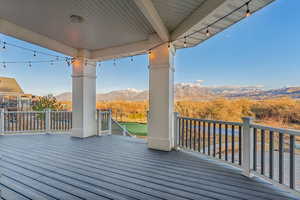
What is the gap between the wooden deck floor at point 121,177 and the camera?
173 centimetres

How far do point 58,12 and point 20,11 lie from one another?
0.68m

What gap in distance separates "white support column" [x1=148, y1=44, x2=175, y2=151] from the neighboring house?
24.9 feet

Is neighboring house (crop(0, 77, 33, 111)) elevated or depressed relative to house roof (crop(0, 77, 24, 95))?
depressed

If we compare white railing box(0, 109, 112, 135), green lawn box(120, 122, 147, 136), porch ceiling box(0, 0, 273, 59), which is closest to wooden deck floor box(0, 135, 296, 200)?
white railing box(0, 109, 112, 135)

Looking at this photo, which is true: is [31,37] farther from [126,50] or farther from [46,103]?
[46,103]

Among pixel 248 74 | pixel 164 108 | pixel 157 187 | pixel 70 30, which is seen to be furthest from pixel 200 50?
pixel 157 187

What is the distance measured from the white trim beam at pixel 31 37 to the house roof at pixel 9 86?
596 cm

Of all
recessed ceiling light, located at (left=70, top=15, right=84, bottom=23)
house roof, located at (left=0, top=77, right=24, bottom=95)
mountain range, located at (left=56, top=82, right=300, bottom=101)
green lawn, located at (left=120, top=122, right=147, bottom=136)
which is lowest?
green lawn, located at (left=120, top=122, right=147, bottom=136)

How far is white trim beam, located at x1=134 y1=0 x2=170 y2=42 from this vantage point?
7.13ft

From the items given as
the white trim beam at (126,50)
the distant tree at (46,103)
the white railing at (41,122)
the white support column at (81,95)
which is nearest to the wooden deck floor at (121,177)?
the white support column at (81,95)

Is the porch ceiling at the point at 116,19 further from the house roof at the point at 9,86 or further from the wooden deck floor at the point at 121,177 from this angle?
the house roof at the point at 9,86

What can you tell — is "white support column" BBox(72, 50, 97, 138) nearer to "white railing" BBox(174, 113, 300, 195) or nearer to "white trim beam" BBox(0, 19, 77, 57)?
"white trim beam" BBox(0, 19, 77, 57)

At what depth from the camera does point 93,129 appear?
520 cm

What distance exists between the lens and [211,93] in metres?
4.27
